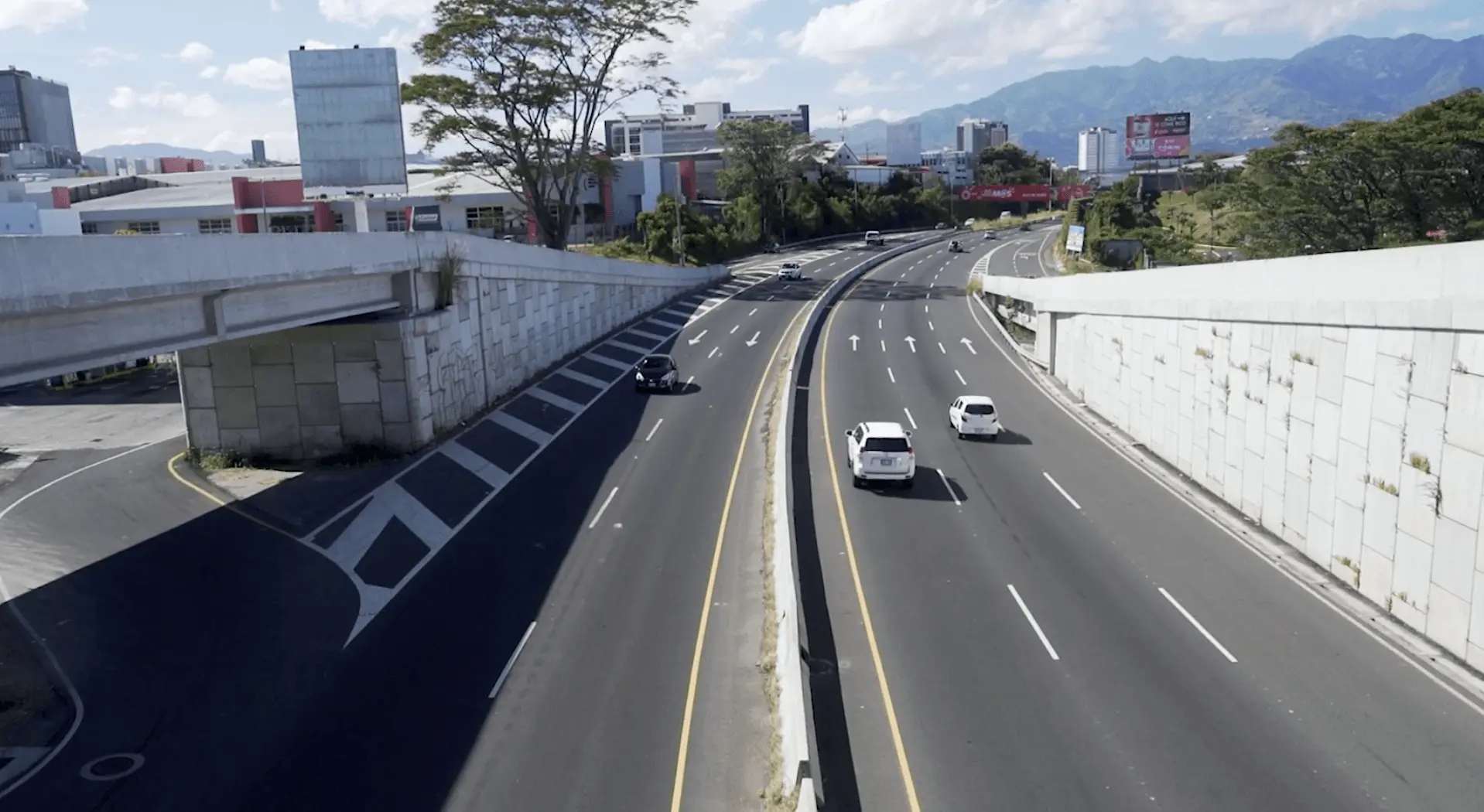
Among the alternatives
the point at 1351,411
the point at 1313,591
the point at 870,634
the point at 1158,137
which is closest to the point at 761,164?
the point at 1158,137

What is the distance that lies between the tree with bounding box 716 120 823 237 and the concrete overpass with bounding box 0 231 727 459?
2539 inches

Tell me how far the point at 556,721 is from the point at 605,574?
256 inches

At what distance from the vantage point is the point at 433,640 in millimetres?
18859

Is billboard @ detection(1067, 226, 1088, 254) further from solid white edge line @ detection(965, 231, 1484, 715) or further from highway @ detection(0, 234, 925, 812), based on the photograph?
highway @ detection(0, 234, 925, 812)

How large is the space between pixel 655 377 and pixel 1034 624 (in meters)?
25.7

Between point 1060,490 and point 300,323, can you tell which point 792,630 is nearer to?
point 1060,490

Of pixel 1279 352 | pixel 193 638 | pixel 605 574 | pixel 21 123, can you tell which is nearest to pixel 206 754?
pixel 193 638

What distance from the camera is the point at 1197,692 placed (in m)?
15.8

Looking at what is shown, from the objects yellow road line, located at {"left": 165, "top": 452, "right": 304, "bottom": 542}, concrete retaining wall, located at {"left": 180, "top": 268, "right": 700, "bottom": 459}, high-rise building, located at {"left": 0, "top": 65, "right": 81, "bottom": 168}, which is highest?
high-rise building, located at {"left": 0, "top": 65, "right": 81, "bottom": 168}

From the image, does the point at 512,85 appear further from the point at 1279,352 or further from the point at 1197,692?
the point at 1197,692

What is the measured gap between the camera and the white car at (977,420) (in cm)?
3341

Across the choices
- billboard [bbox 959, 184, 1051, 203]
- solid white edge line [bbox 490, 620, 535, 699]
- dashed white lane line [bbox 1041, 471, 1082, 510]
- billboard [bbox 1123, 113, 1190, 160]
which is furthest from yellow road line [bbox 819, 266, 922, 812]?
billboard [bbox 959, 184, 1051, 203]

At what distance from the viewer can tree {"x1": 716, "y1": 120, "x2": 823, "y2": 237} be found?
359ft

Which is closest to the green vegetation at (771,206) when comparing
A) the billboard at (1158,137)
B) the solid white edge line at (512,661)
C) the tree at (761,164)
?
the tree at (761,164)
